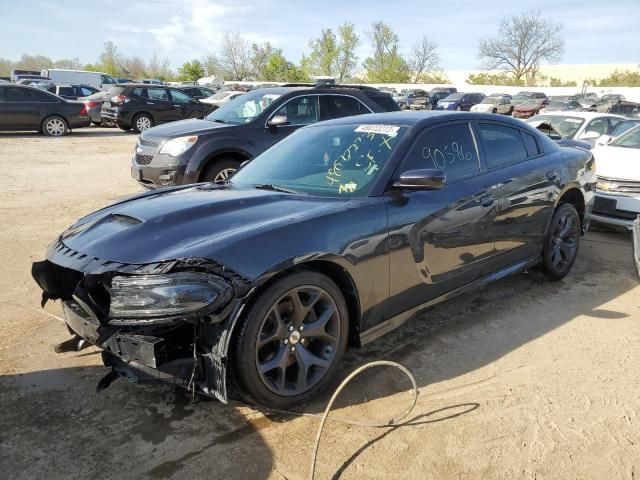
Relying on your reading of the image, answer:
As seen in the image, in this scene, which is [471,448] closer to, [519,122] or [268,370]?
[268,370]

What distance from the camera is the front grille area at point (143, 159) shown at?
23.9ft

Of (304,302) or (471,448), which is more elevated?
(304,302)

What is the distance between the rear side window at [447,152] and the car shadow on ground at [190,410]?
1.19 meters

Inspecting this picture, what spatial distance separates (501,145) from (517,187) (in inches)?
15.2

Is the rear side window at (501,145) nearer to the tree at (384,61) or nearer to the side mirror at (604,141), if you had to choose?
the side mirror at (604,141)

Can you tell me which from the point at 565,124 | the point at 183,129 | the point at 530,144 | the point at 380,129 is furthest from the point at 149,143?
the point at 565,124

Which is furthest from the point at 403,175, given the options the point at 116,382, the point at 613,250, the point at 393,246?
the point at 613,250

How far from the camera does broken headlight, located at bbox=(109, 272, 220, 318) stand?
2420 millimetres

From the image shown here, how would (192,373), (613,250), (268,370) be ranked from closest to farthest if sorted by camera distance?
(192,373), (268,370), (613,250)

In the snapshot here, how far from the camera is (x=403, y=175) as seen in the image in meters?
3.25

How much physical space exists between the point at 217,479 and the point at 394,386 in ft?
4.01

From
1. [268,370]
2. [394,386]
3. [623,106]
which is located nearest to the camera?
[268,370]

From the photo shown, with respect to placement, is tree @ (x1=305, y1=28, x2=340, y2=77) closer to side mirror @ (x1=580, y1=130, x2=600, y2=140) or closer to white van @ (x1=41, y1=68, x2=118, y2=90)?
white van @ (x1=41, y1=68, x2=118, y2=90)

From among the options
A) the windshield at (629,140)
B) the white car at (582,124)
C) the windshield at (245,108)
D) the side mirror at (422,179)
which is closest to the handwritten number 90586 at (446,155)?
the side mirror at (422,179)
